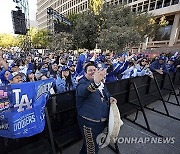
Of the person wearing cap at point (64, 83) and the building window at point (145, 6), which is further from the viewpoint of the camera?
the building window at point (145, 6)

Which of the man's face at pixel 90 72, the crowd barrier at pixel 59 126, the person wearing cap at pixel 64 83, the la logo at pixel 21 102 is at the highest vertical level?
the man's face at pixel 90 72

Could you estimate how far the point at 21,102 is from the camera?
2.04 metres

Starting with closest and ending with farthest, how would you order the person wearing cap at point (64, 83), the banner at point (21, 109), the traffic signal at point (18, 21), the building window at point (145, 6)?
the banner at point (21, 109) < the person wearing cap at point (64, 83) < the traffic signal at point (18, 21) < the building window at point (145, 6)

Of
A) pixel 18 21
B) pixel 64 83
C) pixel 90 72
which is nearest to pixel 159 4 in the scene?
pixel 18 21

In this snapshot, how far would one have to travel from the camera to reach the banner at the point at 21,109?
1994 mm

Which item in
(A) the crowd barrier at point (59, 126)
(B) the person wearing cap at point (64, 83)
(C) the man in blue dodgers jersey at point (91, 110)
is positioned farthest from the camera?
Answer: (B) the person wearing cap at point (64, 83)

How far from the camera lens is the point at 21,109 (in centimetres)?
204

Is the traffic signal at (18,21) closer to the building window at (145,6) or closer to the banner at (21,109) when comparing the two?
the banner at (21,109)

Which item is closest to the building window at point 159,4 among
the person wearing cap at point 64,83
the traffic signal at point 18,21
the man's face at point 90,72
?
the traffic signal at point 18,21

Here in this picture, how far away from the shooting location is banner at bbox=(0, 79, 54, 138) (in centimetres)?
199

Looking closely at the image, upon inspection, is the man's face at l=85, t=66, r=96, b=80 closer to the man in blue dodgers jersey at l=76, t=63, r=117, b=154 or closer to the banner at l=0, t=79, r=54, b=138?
the man in blue dodgers jersey at l=76, t=63, r=117, b=154

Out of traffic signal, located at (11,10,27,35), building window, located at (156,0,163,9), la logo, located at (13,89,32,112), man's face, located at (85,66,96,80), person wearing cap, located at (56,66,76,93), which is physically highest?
building window, located at (156,0,163,9)

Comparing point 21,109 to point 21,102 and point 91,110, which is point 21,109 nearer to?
point 21,102

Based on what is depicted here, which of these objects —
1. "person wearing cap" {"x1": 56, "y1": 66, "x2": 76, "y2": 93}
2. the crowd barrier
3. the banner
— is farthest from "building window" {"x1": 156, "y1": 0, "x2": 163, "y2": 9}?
the banner
